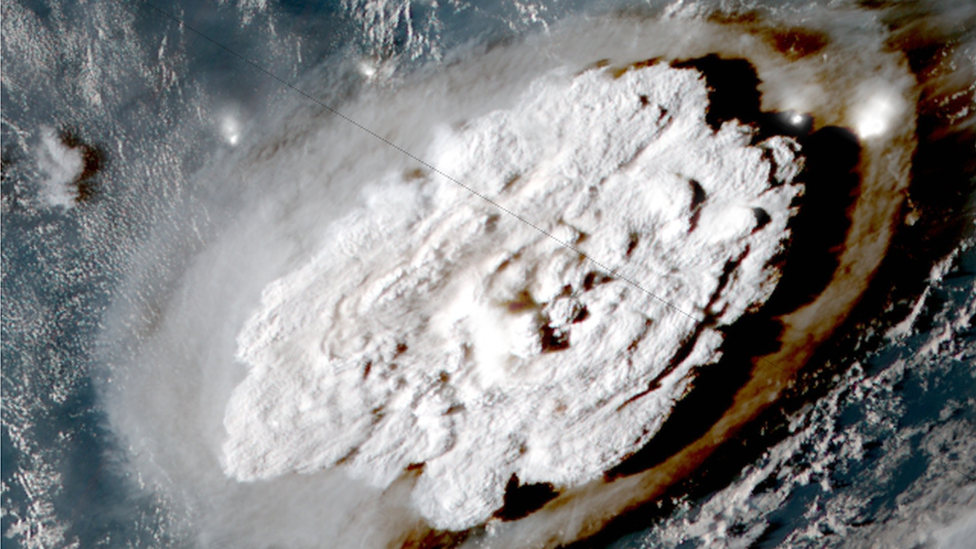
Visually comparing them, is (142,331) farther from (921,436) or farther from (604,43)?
(921,436)

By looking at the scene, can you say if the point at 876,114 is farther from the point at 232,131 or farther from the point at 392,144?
the point at 232,131

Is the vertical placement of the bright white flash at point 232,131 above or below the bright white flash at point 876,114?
above

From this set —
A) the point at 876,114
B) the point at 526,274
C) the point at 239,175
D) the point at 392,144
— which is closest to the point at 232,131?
the point at 239,175

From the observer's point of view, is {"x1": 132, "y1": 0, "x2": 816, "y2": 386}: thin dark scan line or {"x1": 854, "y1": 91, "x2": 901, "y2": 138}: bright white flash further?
{"x1": 854, "y1": 91, "x2": 901, "y2": 138}: bright white flash

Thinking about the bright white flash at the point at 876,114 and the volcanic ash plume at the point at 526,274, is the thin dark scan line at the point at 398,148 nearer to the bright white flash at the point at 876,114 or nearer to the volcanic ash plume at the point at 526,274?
the volcanic ash plume at the point at 526,274

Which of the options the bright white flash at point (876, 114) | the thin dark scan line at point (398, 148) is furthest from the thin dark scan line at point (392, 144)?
the bright white flash at point (876, 114)

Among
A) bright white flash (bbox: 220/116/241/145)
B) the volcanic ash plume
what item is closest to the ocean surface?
bright white flash (bbox: 220/116/241/145)

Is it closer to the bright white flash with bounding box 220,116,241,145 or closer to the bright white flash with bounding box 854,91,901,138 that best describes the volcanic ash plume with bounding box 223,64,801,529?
the bright white flash with bounding box 854,91,901,138

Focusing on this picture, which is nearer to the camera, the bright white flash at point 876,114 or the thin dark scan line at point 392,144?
the thin dark scan line at point 392,144

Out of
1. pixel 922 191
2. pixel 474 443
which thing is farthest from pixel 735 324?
pixel 474 443
